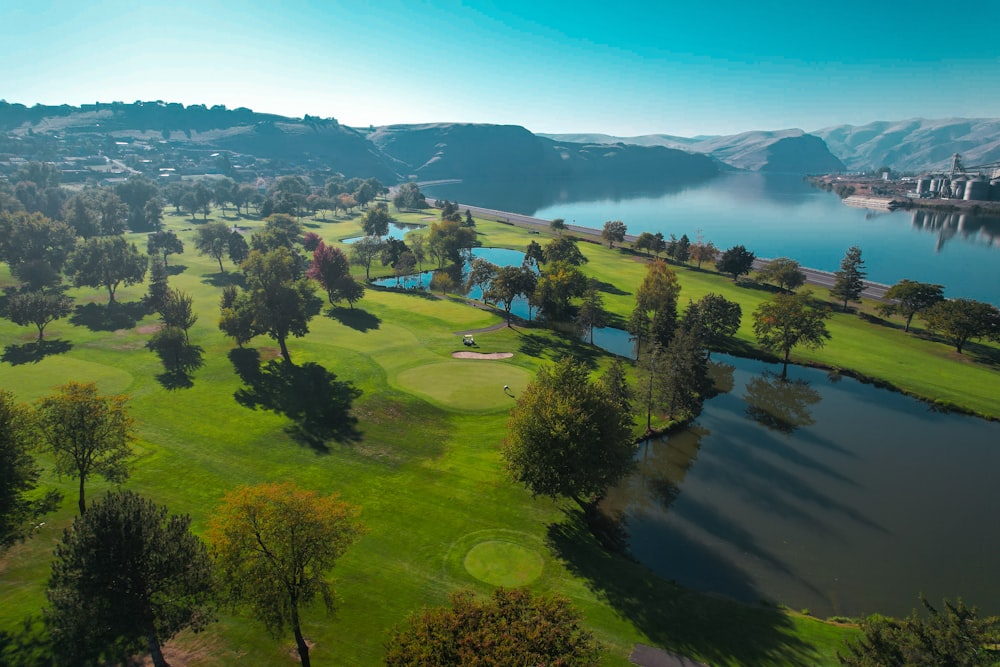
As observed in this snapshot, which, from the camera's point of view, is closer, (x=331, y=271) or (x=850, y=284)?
(x=331, y=271)

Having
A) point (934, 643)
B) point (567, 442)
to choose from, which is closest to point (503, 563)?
point (567, 442)

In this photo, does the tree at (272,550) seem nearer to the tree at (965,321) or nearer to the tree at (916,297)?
the tree at (965,321)

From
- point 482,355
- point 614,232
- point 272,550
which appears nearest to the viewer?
point 272,550

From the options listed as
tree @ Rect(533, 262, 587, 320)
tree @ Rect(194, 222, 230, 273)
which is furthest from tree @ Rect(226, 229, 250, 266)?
→ tree @ Rect(533, 262, 587, 320)

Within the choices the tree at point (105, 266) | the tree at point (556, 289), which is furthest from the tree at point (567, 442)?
the tree at point (105, 266)

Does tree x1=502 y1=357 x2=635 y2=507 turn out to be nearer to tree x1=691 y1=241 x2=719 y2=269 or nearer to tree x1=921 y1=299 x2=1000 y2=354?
tree x1=921 y1=299 x2=1000 y2=354

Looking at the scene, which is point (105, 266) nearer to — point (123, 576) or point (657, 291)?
point (123, 576)
